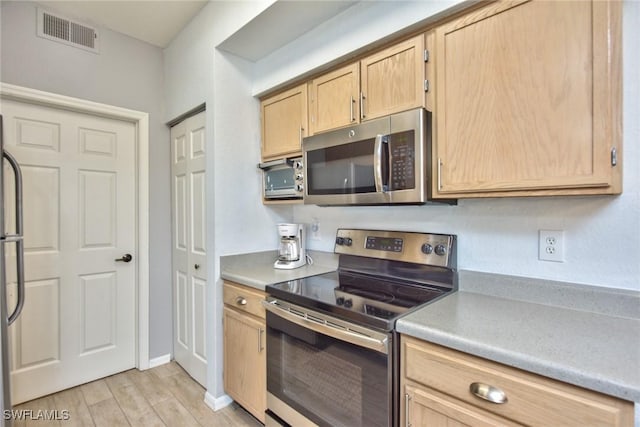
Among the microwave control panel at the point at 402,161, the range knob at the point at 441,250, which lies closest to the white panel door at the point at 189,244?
the microwave control panel at the point at 402,161

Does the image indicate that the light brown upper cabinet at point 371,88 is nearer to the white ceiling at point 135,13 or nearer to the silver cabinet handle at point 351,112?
the silver cabinet handle at point 351,112

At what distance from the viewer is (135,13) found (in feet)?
6.99

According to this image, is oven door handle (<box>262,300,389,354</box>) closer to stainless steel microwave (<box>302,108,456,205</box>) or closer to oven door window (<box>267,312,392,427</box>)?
oven door window (<box>267,312,392,427</box>)

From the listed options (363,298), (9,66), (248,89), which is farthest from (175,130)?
(363,298)

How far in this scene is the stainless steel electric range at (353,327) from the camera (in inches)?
45.1

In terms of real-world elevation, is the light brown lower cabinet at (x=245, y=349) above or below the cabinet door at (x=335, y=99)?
below

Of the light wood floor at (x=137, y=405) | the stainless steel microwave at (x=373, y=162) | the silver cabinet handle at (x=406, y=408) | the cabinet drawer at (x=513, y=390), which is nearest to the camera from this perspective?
the cabinet drawer at (x=513, y=390)

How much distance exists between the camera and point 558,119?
104 centimetres

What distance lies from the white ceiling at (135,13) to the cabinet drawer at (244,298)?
6.09 ft

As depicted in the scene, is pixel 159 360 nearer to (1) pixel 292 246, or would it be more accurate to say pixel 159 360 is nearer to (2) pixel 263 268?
(2) pixel 263 268

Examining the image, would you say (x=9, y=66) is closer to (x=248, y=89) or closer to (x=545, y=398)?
(x=248, y=89)

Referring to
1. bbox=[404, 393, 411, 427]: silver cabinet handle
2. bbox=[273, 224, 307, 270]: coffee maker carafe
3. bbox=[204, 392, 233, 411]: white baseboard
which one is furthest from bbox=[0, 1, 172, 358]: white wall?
bbox=[404, 393, 411, 427]: silver cabinet handle

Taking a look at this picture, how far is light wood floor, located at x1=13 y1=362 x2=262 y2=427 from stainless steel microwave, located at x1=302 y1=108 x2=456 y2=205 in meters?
1.44

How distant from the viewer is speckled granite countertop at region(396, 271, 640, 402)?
0.78 meters
